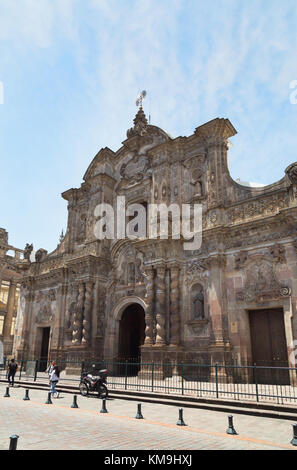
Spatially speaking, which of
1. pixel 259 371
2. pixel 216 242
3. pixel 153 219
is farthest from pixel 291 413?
pixel 153 219

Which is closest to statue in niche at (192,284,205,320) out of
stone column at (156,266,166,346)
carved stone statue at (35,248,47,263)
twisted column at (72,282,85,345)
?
stone column at (156,266,166,346)

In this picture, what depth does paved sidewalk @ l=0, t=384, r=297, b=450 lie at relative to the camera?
6.19 metres

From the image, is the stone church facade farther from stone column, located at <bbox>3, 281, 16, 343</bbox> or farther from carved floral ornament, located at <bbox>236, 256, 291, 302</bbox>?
stone column, located at <bbox>3, 281, 16, 343</bbox>

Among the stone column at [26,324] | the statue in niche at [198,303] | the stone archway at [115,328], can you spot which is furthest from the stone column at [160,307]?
the stone column at [26,324]

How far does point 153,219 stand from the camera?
1944 centimetres

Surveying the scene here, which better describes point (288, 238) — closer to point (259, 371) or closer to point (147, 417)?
point (259, 371)

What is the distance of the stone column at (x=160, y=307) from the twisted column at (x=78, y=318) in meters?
6.01

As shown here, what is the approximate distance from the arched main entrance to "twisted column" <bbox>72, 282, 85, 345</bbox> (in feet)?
8.07

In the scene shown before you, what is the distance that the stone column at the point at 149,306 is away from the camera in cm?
1711

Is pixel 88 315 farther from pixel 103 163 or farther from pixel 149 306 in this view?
pixel 103 163

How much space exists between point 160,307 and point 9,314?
25.7 metres

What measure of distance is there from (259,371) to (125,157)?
15.7m

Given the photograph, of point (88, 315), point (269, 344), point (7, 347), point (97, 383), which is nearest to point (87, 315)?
point (88, 315)

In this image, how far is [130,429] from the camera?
7.56 meters
